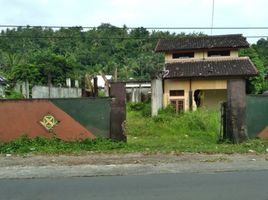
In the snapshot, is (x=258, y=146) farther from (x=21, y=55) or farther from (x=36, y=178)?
(x=21, y=55)

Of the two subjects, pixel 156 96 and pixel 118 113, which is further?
pixel 156 96

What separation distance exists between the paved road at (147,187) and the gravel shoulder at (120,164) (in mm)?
836

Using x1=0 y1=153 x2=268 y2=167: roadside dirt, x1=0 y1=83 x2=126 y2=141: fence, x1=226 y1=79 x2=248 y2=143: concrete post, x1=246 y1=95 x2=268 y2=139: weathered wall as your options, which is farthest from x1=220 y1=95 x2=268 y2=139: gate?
x1=0 y1=83 x2=126 y2=141: fence

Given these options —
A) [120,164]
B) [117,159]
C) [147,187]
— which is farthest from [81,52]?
[147,187]

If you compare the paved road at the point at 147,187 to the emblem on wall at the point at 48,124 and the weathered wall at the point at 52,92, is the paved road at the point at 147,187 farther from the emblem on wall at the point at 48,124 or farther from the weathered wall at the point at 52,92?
the weathered wall at the point at 52,92

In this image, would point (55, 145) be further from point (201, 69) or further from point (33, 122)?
point (201, 69)

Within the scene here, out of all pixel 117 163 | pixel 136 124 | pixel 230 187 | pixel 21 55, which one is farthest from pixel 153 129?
pixel 21 55

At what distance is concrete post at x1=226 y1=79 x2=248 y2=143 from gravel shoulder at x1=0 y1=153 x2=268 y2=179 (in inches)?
102

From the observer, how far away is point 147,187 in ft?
29.9

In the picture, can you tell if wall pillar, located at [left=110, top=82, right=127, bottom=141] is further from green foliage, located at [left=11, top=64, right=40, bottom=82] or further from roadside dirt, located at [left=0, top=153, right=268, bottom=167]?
green foliage, located at [left=11, top=64, right=40, bottom=82]

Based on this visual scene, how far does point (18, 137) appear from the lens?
57.4 ft

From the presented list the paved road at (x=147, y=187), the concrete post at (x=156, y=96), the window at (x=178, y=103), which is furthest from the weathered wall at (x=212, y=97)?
the paved road at (x=147, y=187)

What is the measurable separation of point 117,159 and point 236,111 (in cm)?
598

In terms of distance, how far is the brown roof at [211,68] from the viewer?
36.5 m
